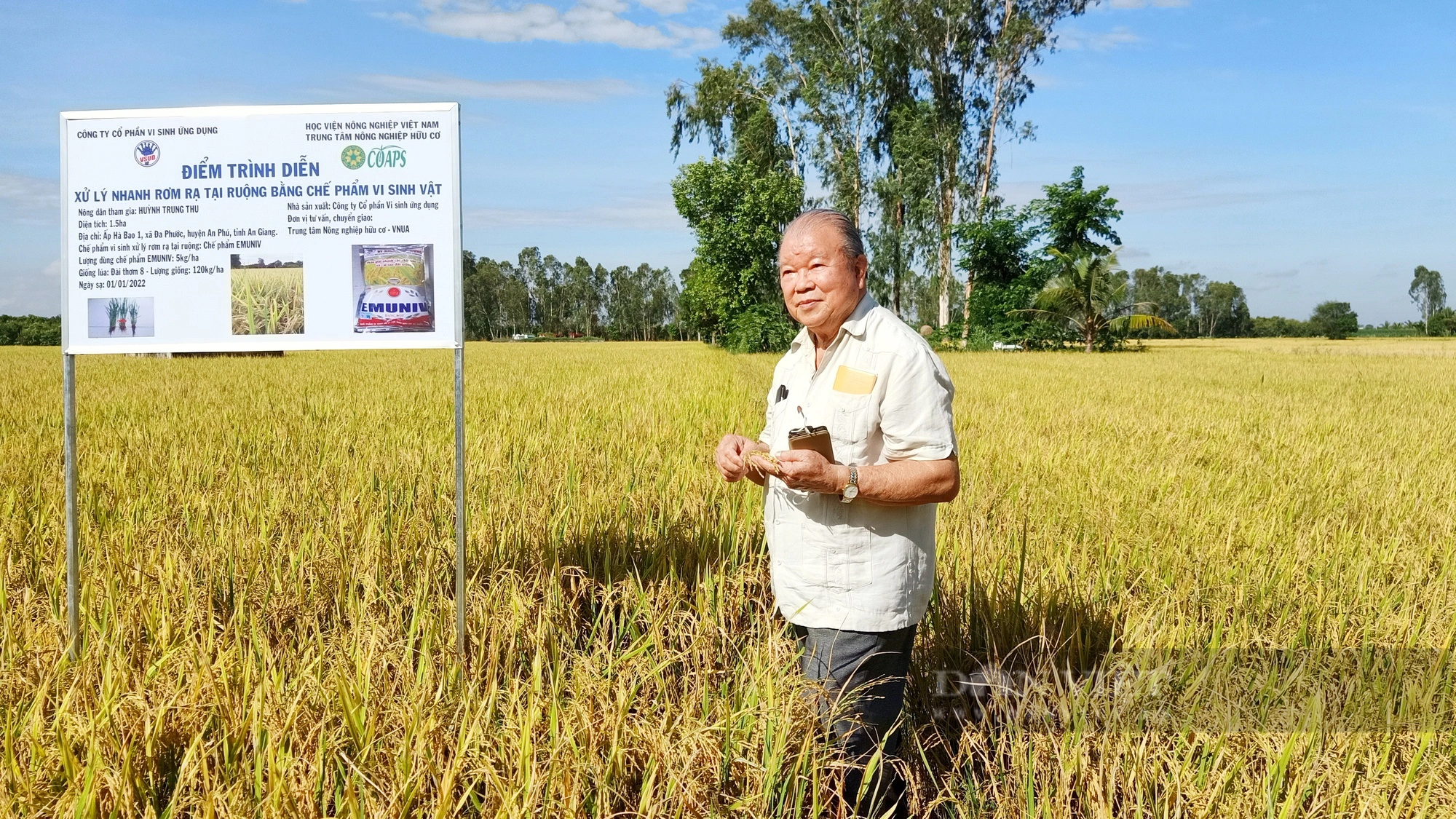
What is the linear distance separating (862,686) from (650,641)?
28.3 inches

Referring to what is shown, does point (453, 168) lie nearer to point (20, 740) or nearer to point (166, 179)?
point (166, 179)

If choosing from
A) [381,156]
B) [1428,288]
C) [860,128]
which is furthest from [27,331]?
[1428,288]

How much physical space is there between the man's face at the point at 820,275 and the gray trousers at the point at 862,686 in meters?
0.78

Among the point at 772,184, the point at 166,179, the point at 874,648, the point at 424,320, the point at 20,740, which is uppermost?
the point at 772,184

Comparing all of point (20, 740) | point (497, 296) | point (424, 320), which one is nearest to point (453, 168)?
point (424, 320)

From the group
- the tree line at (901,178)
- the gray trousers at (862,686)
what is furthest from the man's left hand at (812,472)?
the tree line at (901,178)

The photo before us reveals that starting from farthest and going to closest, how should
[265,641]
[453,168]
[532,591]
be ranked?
[532,591]
[453,168]
[265,641]

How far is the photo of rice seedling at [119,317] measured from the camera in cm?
276

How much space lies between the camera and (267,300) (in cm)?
273

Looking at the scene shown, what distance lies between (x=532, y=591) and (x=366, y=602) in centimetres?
54

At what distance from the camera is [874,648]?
205 cm

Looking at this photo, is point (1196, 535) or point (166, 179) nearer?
point (166, 179)

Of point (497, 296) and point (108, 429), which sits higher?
point (497, 296)

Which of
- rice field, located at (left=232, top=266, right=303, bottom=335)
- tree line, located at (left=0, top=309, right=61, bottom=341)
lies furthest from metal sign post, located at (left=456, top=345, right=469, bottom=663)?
tree line, located at (left=0, top=309, right=61, bottom=341)
